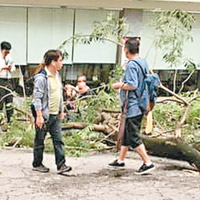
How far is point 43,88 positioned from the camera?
5973mm

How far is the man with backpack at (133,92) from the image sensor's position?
6.08 meters

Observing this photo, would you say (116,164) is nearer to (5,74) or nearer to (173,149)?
(173,149)

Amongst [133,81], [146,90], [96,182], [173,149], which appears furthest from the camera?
[173,149]

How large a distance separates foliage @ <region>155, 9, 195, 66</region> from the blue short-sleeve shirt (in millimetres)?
2035

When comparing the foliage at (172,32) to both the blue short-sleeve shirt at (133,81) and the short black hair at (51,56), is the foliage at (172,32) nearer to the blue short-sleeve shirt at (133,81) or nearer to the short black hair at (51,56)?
the blue short-sleeve shirt at (133,81)

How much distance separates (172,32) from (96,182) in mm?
3304

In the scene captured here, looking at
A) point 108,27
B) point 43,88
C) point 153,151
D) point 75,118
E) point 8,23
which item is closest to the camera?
point 43,88

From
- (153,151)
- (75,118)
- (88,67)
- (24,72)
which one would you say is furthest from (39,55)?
(153,151)

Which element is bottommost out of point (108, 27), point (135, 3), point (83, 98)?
point (83, 98)

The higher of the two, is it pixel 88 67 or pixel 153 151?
pixel 88 67

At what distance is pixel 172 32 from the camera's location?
8.00 metres

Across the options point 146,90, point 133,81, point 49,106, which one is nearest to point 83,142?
point 49,106

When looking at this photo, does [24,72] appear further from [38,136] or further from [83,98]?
[38,136]

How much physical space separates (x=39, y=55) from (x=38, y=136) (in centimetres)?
660
